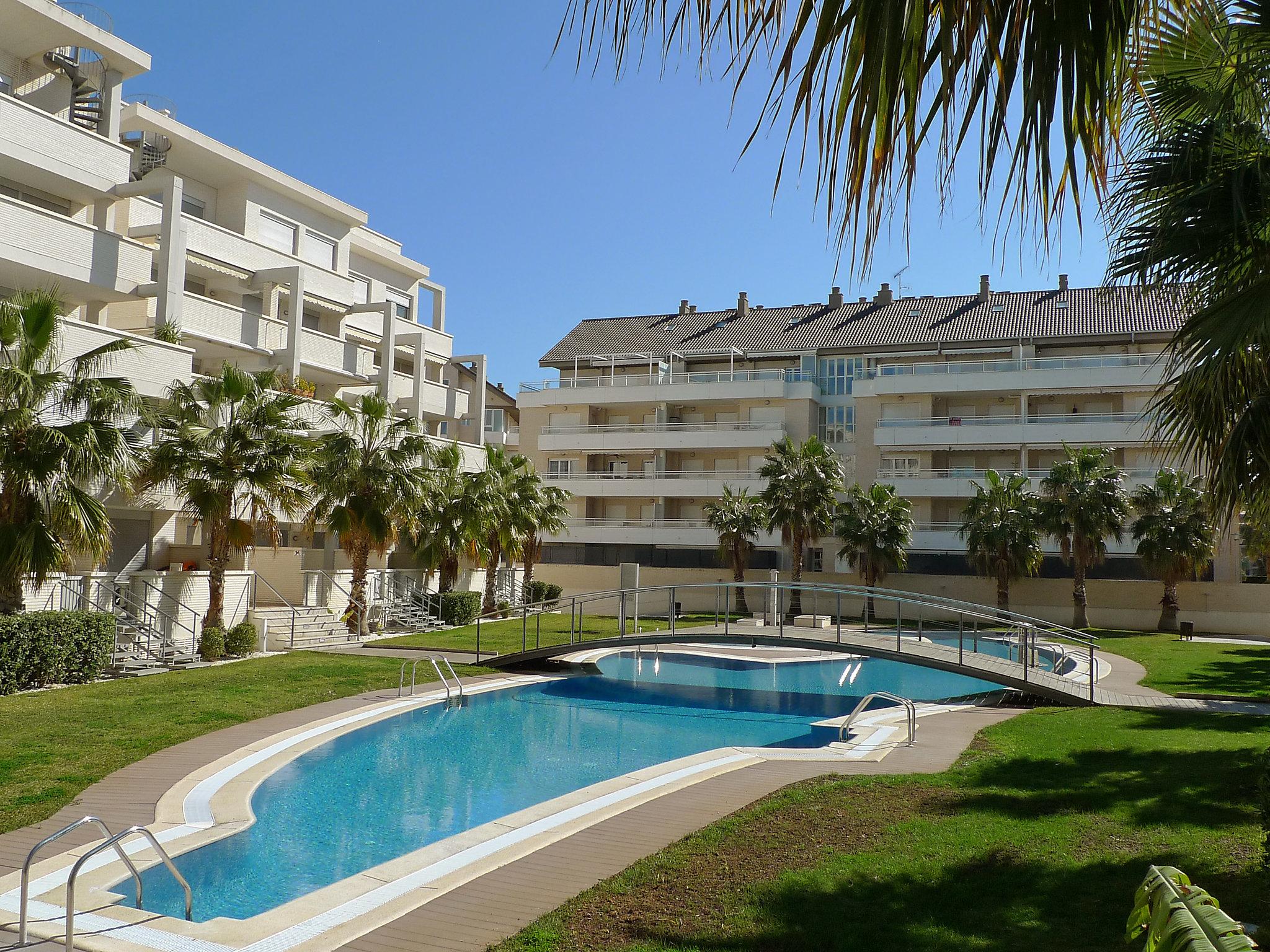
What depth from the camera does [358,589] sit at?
29891 millimetres

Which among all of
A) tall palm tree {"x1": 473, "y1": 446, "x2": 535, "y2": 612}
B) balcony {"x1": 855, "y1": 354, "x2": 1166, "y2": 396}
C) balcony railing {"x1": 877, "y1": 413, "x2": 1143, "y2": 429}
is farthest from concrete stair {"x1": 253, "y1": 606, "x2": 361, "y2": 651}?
balcony {"x1": 855, "y1": 354, "x2": 1166, "y2": 396}

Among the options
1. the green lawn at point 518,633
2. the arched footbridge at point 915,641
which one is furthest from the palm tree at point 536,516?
the arched footbridge at point 915,641

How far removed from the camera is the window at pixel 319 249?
113 feet

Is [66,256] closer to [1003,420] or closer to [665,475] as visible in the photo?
[665,475]

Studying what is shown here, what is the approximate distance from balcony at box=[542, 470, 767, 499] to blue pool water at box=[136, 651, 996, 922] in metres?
22.6

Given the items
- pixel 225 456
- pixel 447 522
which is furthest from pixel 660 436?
pixel 225 456

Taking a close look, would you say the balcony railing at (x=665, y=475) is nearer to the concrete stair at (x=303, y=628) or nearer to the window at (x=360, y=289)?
the window at (x=360, y=289)

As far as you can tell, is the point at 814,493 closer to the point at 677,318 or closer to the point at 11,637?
the point at 677,318

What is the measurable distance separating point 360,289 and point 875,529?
21.9 metres

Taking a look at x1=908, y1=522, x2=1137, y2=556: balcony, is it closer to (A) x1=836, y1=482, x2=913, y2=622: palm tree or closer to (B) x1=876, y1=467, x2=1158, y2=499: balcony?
(B) x1=876, y1=467, x2=1158, y2=499: balcony

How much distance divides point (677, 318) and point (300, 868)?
53.3 meters

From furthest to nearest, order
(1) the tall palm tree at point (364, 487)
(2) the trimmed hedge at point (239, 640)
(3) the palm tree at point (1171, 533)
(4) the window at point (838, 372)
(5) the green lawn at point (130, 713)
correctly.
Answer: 1. (4) the window at point (838, 372)
2. (3) the palm tree at point (1171, 533)
3. (1) the tall palm tree at point (364, 487)
4. (2) the trimmed hedge at point (239, 640)
5. (5) the green lawn at point (130, 713)

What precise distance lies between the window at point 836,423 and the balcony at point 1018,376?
2.63m

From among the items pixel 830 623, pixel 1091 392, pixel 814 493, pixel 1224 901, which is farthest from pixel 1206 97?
pixel 1091 392
